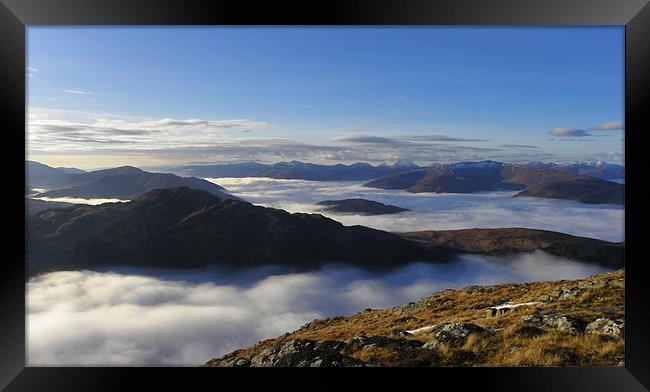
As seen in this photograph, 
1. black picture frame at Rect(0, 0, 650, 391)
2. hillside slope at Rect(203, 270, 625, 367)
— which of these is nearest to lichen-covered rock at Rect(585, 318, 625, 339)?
hillside slope at Rect(203, 270, 625, 367)

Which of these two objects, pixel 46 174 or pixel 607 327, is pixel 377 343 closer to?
pixel 607 327

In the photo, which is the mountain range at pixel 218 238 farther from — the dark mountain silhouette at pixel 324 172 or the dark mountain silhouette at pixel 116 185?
the dark mountain silhouette at pixel 324 172

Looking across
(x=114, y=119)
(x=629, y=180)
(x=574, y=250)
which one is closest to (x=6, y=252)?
(x=629, y=180)

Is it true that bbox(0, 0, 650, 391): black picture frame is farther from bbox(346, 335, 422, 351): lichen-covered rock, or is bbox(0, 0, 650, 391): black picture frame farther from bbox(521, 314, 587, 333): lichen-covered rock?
bbox(521, 314, 587, 333): lichen-covered rock

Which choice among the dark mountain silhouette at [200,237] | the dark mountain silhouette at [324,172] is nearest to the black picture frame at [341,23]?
the dark mountain silhouette at [324,172]

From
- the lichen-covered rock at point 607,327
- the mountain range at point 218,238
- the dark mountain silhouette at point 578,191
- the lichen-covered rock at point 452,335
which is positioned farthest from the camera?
the dark mountain silhouette at point 578,191

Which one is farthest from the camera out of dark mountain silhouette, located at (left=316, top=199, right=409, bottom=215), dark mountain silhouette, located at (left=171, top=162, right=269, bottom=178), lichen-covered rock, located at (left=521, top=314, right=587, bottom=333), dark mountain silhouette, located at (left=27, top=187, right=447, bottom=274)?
dark mountain silhouette, located at (left=316, top=199, right=409, bottom=215)
